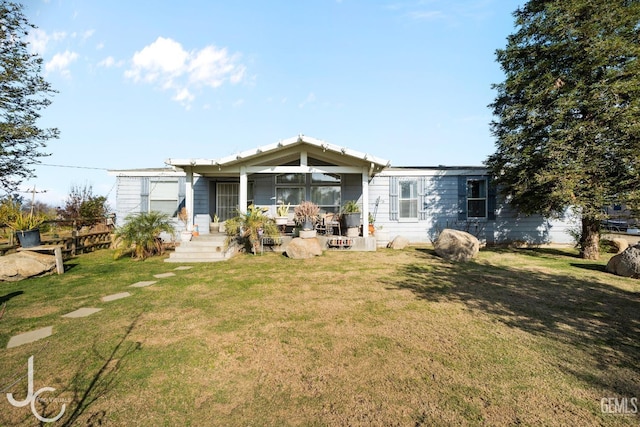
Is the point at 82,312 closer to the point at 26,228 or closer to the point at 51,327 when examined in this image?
the point at 51,327

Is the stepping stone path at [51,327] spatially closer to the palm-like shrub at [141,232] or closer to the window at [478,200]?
the palm-like shrub at [141,232]

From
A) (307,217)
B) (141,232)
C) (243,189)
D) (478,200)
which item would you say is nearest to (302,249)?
(307,217)

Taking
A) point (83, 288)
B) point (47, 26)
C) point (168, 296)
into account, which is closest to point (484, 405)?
point (168, 296)

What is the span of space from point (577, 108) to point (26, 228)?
1604cm

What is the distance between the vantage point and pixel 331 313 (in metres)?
4.03

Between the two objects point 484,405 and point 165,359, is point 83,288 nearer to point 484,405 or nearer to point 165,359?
point 165,359

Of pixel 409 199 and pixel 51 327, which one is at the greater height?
pixel 409 199

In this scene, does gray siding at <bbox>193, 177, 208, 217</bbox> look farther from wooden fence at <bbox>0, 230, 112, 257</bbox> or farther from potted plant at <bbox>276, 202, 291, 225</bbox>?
wooden fence at <bbox>0, 230, 112, 257</bbox>

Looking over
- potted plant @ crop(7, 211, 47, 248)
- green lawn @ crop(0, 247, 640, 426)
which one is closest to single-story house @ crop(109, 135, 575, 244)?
potted plant @ crop(7, 211, 47, 248)

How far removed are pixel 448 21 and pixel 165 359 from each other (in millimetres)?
11107

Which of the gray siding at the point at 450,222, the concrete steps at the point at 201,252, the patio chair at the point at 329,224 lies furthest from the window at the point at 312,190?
the concrete steps at the point at 201,252

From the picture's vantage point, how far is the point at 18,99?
1000cm

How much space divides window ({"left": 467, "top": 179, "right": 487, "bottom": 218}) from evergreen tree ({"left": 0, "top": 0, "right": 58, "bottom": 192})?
16985 millimetres

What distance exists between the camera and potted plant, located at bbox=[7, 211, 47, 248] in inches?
267
